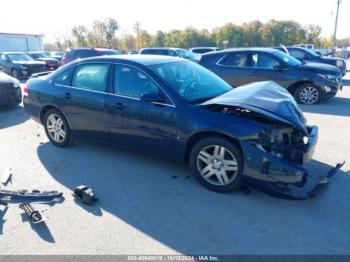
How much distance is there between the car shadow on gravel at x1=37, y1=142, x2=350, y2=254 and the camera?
2895mm

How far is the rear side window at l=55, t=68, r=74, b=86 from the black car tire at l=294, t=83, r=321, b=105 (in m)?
6.81

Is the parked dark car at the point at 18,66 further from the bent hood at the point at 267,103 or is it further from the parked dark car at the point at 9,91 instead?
the bent hood at the point at 267,103

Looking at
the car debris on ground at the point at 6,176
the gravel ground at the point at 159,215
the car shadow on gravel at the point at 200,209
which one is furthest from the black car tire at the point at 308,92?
the car debris on ground at the point at 6,176

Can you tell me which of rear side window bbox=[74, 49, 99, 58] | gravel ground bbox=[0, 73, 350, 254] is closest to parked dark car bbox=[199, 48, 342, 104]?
gravel ground bbox=[0, 73, 350, 254]

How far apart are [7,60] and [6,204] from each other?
16081mm

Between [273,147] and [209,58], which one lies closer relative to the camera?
[273,147]

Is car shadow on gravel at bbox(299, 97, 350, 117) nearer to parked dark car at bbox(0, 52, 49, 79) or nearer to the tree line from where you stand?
parked dark car at bbox(0, 52, 49, 79)

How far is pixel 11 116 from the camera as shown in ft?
26.3

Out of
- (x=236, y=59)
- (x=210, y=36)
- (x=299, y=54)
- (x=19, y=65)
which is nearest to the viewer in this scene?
(x=236, y=59)

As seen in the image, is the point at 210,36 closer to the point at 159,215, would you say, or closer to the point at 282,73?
the point at 282,73

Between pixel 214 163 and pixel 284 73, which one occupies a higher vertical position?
pixel 284 73

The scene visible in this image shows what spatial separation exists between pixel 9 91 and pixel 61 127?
14.0ft

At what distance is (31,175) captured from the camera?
171 inches

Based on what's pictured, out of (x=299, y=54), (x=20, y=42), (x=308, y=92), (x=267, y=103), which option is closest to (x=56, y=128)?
(x=267, y=103)
